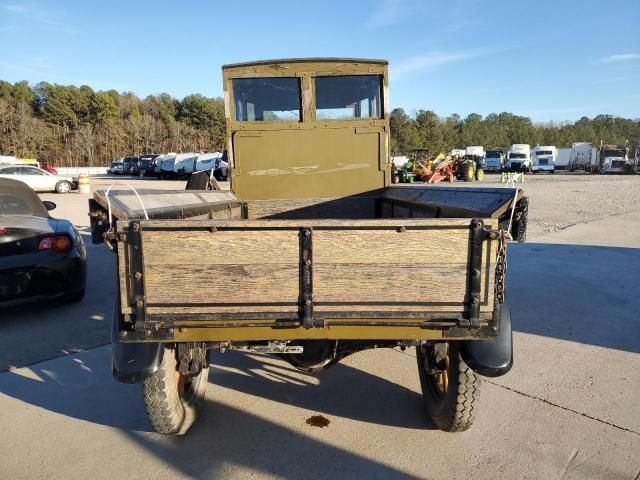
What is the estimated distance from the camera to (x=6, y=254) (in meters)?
4.48

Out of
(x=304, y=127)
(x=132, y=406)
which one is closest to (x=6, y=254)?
(x=132, y=406)

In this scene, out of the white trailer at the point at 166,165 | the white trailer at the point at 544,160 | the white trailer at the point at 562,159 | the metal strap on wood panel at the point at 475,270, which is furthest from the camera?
the white trailer at the point at 562,159

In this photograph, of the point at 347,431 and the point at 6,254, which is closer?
the point at 347,431

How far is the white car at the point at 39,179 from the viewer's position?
63.8 feet

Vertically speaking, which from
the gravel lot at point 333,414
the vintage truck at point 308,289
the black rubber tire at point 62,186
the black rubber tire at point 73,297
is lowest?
the gravel lot at point 333,414

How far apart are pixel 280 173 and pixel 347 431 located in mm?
2775

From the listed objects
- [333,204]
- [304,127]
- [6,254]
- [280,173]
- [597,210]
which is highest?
[304,127]

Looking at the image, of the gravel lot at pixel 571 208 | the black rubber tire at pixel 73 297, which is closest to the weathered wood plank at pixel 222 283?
the black rubber tire at pixel 73 297

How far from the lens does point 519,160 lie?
1550 inches

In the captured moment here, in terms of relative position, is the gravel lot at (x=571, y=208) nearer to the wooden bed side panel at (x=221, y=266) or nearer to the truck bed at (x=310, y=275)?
the truck bed at (x=310, y=275)

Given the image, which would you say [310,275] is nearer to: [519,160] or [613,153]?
[519,160]

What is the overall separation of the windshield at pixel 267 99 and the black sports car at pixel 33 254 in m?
2.34

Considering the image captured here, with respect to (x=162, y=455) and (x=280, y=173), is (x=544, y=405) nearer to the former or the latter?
(x=162, y=455)

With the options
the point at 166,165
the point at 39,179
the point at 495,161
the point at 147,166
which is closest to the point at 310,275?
the point at 39,179
